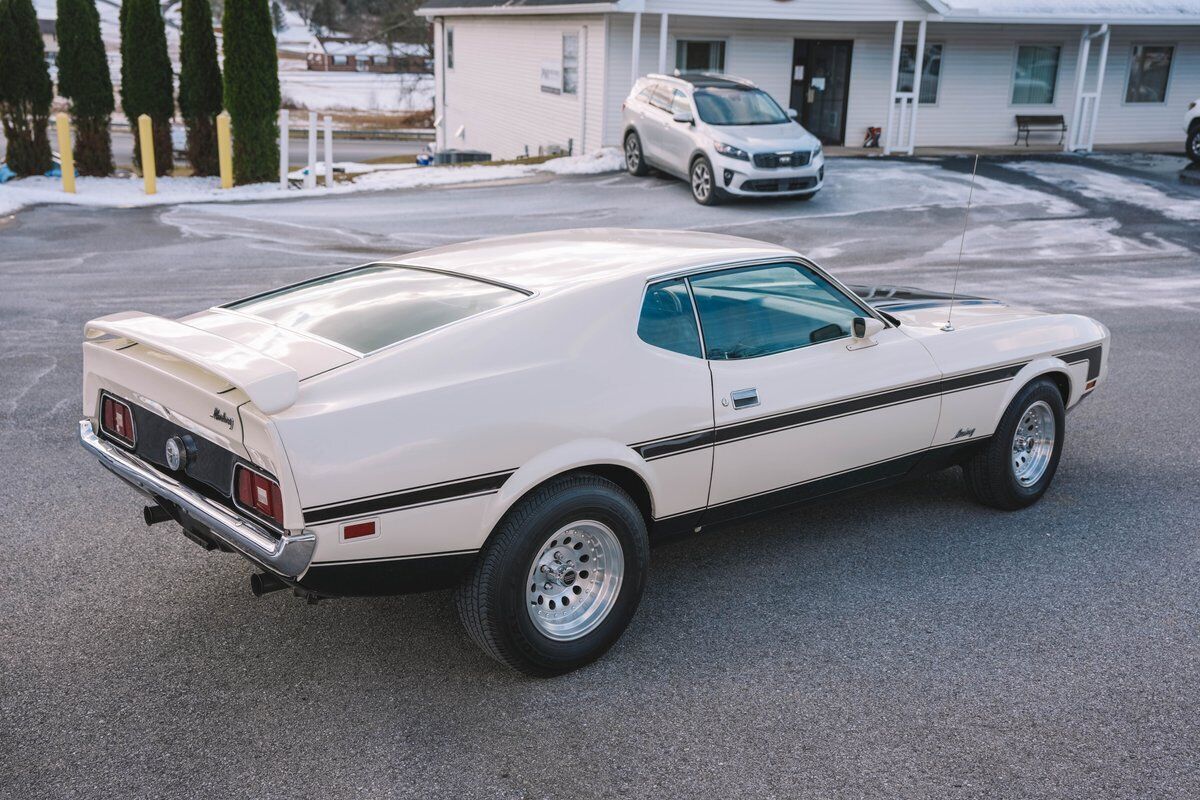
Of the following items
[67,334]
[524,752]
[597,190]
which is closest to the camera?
[524,752]

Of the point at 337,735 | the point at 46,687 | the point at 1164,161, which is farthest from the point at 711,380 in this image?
the point at 1164,161

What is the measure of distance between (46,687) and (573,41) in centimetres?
2112

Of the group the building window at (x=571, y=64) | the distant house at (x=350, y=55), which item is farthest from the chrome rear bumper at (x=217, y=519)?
the distant house at (x=350, y=55)

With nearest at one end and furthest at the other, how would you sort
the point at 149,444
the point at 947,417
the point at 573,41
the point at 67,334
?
the point at 149,444, the point at 947,417, the point at 67,334, the point at 573,41

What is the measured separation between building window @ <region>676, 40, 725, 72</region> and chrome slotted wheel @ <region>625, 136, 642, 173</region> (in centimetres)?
379

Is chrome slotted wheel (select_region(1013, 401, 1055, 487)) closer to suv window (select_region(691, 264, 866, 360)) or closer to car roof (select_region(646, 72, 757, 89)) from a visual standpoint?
suv window (select_region(691, 264, 866, 360))

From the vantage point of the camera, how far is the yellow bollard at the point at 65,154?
16969mm

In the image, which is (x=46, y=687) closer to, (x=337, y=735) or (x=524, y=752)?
(x=337, y=735)

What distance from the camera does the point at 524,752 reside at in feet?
12.3

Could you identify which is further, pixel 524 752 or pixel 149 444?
pixel 149 444

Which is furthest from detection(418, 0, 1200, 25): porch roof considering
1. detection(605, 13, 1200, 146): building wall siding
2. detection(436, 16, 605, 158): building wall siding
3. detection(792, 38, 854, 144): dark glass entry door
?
detection(792, 38, 854, 144): dark glass entry door

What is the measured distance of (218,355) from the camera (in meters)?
3.91

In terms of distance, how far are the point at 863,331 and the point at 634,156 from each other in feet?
50.1

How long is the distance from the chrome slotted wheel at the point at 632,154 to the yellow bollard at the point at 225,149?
6.87m
